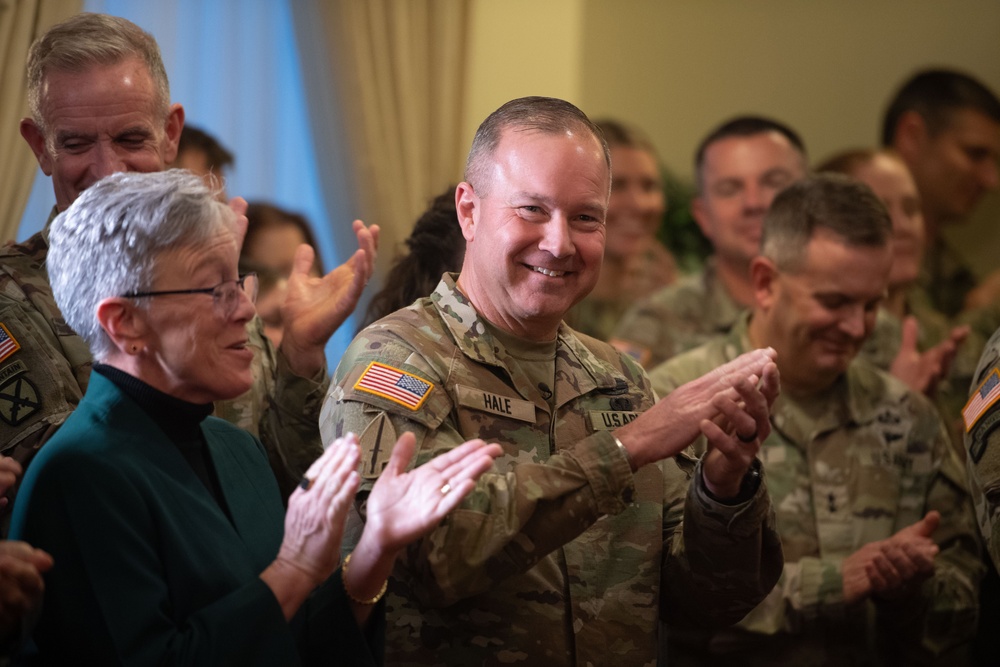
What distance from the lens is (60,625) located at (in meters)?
1.69

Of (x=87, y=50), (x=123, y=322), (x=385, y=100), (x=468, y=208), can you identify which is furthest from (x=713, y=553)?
(x=385, y=100)

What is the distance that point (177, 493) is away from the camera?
1.83 meters

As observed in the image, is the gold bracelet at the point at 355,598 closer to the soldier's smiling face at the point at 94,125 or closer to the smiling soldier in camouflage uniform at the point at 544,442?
the smiling soldier in camouflage uniform at the point at 544,442

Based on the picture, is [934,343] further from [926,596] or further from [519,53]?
[926,596]

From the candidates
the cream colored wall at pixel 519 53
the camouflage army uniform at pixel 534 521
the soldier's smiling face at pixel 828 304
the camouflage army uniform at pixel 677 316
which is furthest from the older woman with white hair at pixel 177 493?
the cream colored wall at pixel 519 53

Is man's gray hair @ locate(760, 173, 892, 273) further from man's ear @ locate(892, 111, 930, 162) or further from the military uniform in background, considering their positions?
man's ear @ locate(892, 111, 930, 162)

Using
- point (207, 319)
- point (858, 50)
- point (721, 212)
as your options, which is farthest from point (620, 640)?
point (858, 50)

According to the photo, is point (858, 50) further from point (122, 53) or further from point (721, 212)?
point (122, 53)

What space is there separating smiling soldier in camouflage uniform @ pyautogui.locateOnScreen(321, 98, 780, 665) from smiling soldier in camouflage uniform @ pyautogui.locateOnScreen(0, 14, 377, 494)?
1.56ft

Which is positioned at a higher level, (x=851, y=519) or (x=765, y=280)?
(x=765, y=280)

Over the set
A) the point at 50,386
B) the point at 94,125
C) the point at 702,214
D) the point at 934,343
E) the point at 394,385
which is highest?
the point at 94,125

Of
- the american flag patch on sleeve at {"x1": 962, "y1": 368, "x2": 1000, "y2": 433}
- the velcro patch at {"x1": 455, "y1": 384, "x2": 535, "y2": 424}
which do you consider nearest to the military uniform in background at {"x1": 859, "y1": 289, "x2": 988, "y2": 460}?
the american flag patch on sleeve at {"x1": 962, "y1": 368, "x2": 1000, "y2": 433}

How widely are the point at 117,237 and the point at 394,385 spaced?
1.72ft

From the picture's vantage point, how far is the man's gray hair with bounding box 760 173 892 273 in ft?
10.8
